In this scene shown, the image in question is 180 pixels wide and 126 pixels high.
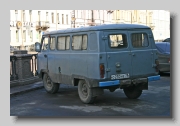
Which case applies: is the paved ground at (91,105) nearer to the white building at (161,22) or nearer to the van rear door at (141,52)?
Result: the van rear door at (141,52)

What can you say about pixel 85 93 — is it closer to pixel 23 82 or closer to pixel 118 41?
pixel 118 41

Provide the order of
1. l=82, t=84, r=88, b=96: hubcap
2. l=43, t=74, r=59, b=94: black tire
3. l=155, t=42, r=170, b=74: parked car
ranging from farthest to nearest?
1. l=155, t=42, r=170, b=74: parked car
2. l=43, t=74, r=59, b=94: black tire
3. l=82, t=84, r=88, b=96: hubcap

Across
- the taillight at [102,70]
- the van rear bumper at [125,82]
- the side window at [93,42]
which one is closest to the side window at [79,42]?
the side window at [93,42]

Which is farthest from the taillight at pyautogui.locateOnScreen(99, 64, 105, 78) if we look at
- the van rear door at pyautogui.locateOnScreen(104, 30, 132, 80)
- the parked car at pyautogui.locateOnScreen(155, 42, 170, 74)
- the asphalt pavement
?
the parked car at pyautogui.locateOnScreen(155, 42, 170, 74)

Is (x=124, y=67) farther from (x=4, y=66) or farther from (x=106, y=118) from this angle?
(x=4, y=66)

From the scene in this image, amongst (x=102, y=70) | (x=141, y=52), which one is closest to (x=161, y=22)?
(x=141, y=52)

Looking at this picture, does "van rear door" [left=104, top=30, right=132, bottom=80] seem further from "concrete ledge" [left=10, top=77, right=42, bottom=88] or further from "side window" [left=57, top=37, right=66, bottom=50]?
"concrete ledge" [left=10, top=77, right=42, bottom=88]

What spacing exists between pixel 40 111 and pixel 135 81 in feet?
8.84

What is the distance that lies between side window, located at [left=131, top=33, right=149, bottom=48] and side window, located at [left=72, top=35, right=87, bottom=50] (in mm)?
1336

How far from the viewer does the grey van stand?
8.93 meters

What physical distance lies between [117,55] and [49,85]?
12.6 feet

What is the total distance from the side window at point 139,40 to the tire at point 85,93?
5.81ft

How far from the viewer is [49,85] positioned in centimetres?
1207

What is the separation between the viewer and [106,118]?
7668 mm
